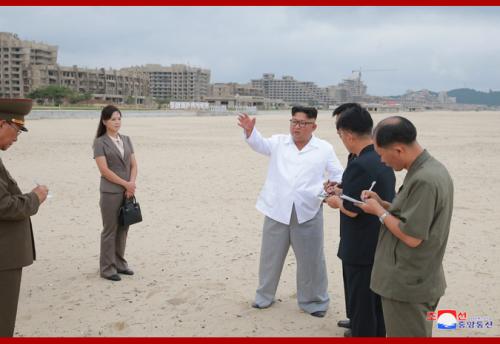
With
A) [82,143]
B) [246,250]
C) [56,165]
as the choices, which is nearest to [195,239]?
[246,250]

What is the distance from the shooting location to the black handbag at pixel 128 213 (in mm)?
5418

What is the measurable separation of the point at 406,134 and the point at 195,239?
16.6ft

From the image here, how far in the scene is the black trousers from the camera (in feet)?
11.7

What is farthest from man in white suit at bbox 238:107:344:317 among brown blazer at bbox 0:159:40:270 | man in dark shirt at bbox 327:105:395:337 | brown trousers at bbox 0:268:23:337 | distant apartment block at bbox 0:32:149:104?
distant apartment block at bbox 0:32:149:104

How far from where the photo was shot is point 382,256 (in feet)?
9.23

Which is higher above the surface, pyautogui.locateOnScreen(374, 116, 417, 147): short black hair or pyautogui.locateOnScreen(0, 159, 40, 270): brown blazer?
pyautogui.locateOnScreen(374, 116, 417, 147): short black hair

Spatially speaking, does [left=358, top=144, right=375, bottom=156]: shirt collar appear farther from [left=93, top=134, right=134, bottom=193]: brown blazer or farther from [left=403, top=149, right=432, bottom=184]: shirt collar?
[left=93, top=134, right=134, bottom=193]: brown blazer

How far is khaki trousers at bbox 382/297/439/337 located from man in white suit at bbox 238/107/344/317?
5.69 ft

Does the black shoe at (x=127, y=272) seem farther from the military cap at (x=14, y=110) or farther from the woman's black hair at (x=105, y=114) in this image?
the military cap at (x=14, y=110)

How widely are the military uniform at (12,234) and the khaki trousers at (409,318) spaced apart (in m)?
2.44

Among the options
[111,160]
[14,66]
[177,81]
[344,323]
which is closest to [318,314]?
[344,323]

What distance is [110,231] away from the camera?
5477 mm

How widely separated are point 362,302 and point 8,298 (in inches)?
98.6

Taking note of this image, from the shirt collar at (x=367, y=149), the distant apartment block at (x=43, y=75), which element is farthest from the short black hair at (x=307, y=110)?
the distant apartment block at (x=43, y=75)
